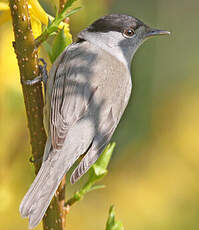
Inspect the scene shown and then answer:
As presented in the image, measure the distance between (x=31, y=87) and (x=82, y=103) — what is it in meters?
0.53

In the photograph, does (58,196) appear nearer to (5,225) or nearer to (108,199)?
(5,225)

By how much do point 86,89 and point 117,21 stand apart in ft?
2.48

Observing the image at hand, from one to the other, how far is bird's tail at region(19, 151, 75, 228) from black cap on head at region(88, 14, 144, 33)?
1195mm

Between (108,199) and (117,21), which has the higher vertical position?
(117,21)

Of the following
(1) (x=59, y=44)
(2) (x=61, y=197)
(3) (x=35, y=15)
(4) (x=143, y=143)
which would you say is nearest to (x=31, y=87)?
(1) (x=59, y=44)

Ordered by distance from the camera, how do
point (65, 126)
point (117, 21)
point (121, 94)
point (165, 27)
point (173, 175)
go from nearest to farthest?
point (65, 126), point (121, 94), point (117, 21), point (173, 175), point (165, 27)

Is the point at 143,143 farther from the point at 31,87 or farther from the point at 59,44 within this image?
the point at 31,87

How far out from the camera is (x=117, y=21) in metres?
3.82

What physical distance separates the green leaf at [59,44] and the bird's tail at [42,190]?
589 millimetres

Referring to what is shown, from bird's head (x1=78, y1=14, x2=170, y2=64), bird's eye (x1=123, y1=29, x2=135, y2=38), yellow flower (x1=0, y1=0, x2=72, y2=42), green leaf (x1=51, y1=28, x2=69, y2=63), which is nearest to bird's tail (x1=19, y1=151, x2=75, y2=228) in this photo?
green leaf (x1=51, y1=28, x2=69, y2=63)

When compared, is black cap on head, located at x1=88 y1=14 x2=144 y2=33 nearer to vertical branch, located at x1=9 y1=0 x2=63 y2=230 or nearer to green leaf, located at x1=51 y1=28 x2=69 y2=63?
green leaf, located at x1=51 y1=28 x2=69 y2=63

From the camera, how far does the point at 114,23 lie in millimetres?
3812

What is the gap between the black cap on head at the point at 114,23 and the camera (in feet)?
12.5

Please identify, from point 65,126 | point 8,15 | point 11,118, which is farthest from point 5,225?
point 8,15
